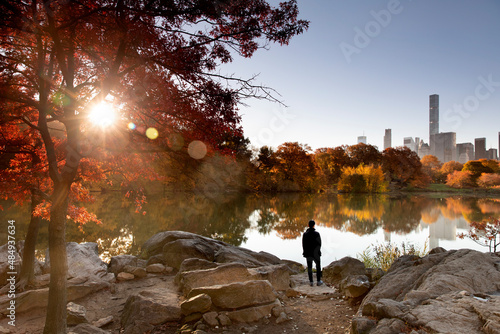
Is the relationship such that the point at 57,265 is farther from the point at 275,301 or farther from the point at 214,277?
the point at 275,301

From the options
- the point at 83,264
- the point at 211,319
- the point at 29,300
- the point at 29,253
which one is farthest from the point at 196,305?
the point at 29,253

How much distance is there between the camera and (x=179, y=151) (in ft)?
13.0

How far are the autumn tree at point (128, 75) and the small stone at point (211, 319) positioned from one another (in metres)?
1.93

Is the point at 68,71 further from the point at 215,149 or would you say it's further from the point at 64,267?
the point at 64,267

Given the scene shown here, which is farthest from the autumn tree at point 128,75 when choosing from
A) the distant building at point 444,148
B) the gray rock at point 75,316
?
the distant building at point 444,148

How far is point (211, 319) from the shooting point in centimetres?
432

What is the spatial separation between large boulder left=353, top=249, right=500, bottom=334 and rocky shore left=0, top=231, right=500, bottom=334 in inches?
0.4

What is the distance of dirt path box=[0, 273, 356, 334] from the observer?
432 centimetres

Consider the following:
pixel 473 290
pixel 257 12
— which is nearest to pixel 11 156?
pixel 257 12

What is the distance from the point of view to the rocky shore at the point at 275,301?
337 cm

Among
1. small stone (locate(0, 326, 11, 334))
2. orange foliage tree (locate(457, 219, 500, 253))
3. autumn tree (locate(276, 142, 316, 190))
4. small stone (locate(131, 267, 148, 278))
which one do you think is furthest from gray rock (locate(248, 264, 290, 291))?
autumn tree (locate(276, 142, 316, 190))

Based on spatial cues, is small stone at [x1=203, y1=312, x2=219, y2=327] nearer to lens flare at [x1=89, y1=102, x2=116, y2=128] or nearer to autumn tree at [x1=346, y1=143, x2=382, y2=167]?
lens flare at [x1=89, y1=102, x2=116, y2=128]

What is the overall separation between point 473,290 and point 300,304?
2.88m

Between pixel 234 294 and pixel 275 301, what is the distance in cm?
86
